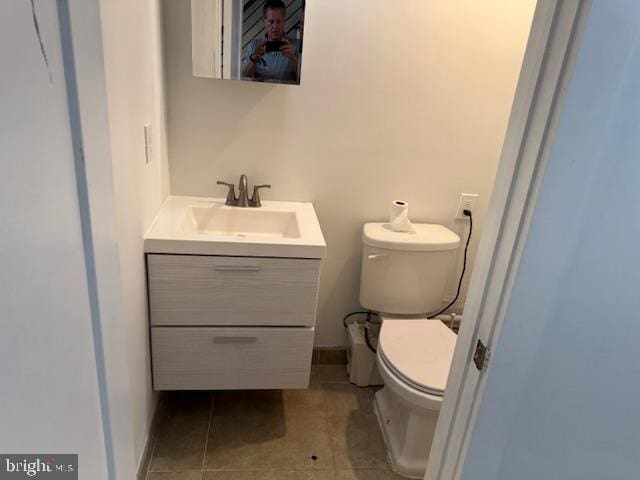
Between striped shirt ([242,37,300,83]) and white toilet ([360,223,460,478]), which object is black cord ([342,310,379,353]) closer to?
white toilet ([360,223,460,478])

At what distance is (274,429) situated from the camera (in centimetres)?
174

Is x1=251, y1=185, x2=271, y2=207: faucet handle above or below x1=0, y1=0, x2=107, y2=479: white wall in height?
below

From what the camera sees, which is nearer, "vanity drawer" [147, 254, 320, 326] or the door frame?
the door frame

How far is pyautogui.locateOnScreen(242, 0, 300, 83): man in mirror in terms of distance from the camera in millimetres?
1498

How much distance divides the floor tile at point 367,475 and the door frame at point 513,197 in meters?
0.85

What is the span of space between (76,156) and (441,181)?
1.66 meters

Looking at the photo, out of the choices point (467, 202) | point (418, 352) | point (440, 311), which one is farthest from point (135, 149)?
point (440, 311)

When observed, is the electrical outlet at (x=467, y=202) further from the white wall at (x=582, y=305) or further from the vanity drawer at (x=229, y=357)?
the white wall at (x=582, y=305)

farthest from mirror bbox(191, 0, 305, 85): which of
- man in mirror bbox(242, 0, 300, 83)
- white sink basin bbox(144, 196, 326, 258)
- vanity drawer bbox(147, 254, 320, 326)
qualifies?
vanity drawer bbox(147, 254, 320, 326)

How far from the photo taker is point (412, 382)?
144 centimetres

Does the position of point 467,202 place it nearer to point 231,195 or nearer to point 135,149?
point 231,195

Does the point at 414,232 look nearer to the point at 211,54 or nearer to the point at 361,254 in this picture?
the point at 361,254

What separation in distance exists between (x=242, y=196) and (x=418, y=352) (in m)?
0.91

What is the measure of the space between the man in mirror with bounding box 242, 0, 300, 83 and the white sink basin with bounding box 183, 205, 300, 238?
0.52 m
